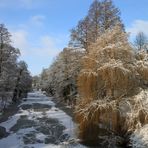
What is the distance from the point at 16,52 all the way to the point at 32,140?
96.3 ft

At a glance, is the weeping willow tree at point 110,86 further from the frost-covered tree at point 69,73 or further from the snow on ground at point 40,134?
the frost-covered tree at point 69,73

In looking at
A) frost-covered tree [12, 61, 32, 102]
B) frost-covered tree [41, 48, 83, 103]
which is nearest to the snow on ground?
frost-covered tree [41, 48, 83, 103]

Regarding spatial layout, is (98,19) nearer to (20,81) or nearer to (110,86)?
(110,86)

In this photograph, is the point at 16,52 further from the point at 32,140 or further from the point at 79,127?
the point at 79,127

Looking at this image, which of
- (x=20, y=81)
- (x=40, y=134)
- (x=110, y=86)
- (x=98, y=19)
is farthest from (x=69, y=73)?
(x=20, y=81)

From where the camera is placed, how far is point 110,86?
27.5 m

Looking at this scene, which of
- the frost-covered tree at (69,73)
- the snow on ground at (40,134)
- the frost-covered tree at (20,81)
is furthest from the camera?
the frost-covered tree at (20,81)

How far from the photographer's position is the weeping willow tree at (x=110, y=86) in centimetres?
2658

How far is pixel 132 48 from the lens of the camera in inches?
1114

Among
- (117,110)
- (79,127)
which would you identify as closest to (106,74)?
(117,110)

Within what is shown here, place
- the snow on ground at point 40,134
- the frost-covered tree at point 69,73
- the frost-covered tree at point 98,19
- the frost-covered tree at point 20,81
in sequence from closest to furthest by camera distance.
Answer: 1. the snow on ground at point 40,134
2. the frost-covered tree at point 98,19
3. the frost-covered tree at point 69,73
4. the frost-covered tree at point 20,81

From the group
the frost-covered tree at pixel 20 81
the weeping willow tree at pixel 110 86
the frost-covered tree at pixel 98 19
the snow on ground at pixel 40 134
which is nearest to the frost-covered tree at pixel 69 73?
the frost-covered tree at pixel 98 19

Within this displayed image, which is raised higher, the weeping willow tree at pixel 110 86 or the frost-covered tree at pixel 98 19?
the frost-covered tree at pixel 98 19

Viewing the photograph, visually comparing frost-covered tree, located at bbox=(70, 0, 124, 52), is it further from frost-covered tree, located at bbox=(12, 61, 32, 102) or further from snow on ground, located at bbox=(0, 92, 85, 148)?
frost-covered tree, located at bbox=(12, 61, 32, 102)
